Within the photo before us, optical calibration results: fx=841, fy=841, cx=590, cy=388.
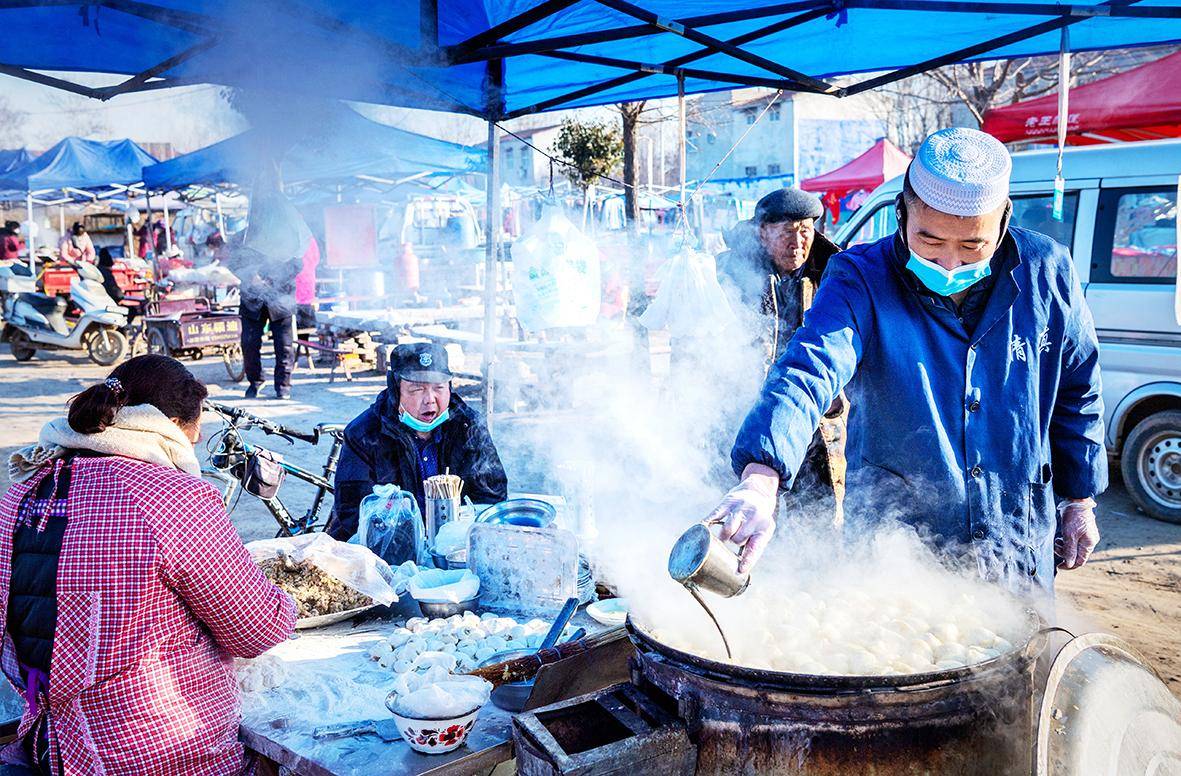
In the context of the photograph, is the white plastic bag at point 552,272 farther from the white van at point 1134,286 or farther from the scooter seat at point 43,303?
the scooter seat at point 43,303

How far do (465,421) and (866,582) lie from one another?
7.08 ft

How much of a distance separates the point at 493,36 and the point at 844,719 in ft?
11.3

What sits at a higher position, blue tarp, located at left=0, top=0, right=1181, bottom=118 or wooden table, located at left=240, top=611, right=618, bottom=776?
blue tarp, located at left=0, top=0, right=1181, bottom=118

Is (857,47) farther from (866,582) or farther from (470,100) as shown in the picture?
(866,582)

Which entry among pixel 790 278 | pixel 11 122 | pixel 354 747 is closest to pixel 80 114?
pixel 11 122

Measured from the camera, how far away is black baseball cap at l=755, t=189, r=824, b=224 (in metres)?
4.17

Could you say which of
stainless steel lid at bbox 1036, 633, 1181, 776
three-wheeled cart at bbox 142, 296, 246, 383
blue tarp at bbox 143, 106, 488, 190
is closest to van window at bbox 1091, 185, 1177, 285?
stainless steel lid at bbox 1036, 633, 1181, 776

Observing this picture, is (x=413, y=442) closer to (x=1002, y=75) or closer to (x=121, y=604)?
(x=121, y=604)

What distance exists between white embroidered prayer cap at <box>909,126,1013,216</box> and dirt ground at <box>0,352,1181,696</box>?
0.93 m

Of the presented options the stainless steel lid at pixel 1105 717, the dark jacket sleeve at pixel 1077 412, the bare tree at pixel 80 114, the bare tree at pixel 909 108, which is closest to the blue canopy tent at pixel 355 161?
the bare tree at pixel 80 114

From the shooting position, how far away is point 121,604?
76.5 inches

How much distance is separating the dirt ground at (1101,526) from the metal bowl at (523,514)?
4.83 ft

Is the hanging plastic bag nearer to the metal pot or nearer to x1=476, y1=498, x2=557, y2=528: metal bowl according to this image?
x1=476, y1=498, x2=557, y2=528: metal bowl

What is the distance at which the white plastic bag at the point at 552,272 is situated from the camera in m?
6.54
